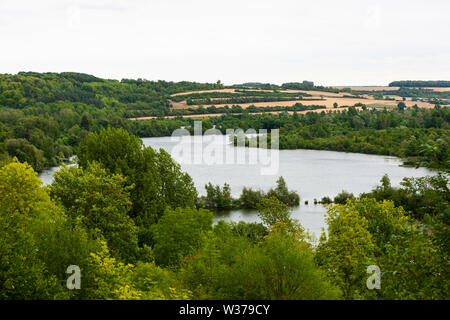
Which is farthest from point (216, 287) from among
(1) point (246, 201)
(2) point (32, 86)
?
(2) point (32, 86)

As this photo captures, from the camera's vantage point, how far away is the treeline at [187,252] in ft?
30.2

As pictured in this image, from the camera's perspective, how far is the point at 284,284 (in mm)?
9141

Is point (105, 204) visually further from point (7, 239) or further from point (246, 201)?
point (246, 201)

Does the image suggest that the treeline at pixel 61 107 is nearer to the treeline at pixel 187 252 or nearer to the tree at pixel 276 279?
the treeline at pixel 187 252

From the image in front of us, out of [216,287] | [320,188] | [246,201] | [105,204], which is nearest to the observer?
[216,287]

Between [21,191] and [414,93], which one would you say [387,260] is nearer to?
[21,191]

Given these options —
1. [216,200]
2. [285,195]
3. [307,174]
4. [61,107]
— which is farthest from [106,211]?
[61,107]

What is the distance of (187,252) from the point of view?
17312 millimetres

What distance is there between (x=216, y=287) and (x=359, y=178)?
4453 cm

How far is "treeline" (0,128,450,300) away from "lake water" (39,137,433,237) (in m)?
16.5

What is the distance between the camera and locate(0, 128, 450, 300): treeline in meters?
9.22

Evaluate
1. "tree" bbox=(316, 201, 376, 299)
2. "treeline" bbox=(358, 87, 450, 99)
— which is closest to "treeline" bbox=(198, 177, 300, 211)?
"tree" bbox=(316, 201, 376, 299)

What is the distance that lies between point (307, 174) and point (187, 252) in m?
39.0

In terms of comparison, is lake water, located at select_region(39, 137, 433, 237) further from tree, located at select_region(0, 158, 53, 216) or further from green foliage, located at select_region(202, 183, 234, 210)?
tree, located at select_region(0, 158, 53, 216)
